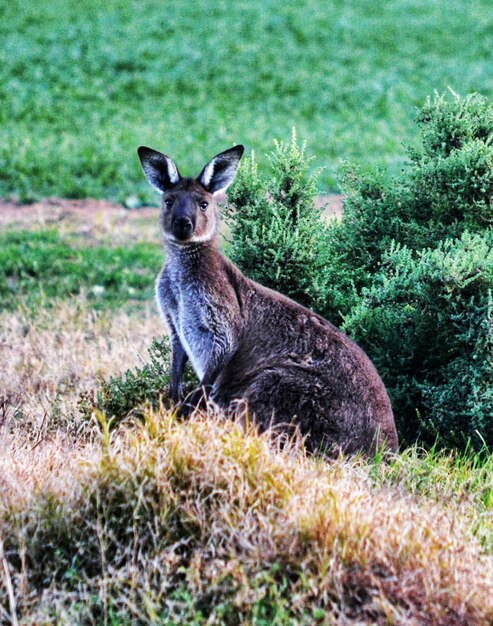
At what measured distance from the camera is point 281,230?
7527 millimetres

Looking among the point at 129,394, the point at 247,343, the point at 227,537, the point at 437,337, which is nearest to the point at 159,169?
the point at 247,343

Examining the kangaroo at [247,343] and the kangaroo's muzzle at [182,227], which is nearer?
the kangaroo at [247,343]

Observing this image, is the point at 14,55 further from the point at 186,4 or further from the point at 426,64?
the point at 426,64

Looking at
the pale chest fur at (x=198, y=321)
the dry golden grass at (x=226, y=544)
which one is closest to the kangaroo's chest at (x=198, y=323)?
the pale chest fur at (x=198, y=321)

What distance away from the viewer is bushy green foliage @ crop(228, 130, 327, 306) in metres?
7.55

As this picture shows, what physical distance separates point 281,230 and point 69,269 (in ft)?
20.8

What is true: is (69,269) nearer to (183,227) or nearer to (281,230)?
(281,230)

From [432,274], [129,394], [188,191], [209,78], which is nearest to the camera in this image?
[188,191]

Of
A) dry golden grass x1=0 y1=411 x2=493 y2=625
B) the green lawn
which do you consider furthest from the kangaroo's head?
the green lawn

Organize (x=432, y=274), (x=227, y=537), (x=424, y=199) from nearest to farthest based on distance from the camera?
(x=227, y=537), (x=432, y=274), (x=424, y=199)

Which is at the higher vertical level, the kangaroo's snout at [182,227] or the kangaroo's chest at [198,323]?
the kangaroo's snout at [182,227]

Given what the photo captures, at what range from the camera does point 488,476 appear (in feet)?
19.2

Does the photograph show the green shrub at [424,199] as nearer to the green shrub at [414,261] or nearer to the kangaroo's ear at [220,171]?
the green shrub at [414,261]

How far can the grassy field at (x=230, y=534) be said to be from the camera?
13.8 feet
